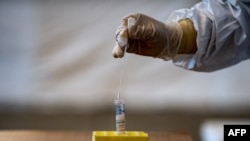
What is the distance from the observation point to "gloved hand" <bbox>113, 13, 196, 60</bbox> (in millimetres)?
918

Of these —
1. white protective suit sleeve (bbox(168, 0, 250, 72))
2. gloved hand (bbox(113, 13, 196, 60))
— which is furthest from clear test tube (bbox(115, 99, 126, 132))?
white protective suit sleeve (bbox(168, 0, 250, 72))

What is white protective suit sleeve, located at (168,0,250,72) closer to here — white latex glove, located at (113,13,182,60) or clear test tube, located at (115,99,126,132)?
white latex glove, located at (113,13,182,60)

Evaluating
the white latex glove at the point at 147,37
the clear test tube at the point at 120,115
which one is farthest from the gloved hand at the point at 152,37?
the clear test tube at the point at 120,115

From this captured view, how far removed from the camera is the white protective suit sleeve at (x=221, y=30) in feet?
3.30

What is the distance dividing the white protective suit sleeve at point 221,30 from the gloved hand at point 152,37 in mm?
34

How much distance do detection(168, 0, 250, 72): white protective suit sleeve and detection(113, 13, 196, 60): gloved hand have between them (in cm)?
3

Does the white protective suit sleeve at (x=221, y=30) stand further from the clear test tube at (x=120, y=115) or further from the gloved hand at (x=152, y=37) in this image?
the clear test tube at (x=120, y=115)

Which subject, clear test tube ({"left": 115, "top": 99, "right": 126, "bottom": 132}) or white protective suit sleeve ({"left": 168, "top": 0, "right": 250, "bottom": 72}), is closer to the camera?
clear test tube ({"left": 115, "top": 99, "right": 126, "bottom": 132})

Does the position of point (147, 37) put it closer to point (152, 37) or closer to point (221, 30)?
point (152, 37)

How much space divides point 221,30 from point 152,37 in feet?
0.69

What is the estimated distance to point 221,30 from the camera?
1.01 meters

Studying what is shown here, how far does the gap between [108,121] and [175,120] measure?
1.33ft

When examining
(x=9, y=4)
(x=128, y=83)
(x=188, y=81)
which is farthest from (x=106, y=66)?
(x=9, y=4)

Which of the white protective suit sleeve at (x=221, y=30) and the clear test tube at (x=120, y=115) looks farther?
the white protective suit sleeve at (x=221, y=30)
